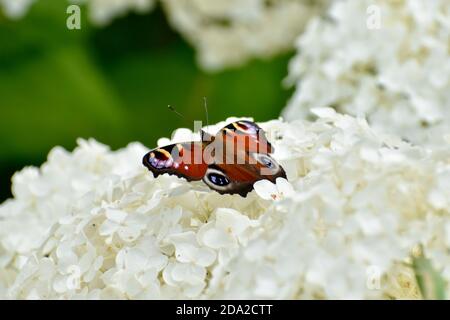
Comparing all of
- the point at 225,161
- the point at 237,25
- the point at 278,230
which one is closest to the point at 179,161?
the point at 225,161

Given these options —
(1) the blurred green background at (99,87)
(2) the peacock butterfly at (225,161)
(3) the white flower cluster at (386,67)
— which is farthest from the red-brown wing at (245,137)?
(1) the blurred green background at (99,87)

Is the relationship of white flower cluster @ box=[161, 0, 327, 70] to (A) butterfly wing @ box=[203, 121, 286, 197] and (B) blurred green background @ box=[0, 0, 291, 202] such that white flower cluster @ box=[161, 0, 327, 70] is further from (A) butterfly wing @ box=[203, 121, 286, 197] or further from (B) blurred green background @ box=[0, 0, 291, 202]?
(A) butterfly wing @ box=[203, 121, 286, 197]

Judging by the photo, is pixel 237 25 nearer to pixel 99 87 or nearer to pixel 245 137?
pixel 99 87

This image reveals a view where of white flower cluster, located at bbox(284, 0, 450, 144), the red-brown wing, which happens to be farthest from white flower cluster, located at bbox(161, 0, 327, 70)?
the red-brown wing

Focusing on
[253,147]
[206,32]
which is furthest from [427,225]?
[206,32]

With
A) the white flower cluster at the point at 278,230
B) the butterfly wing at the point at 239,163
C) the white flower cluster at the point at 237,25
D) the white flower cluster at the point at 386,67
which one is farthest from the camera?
the white flower cluster at the point at 237,25

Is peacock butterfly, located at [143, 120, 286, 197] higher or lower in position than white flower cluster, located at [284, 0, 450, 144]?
lower

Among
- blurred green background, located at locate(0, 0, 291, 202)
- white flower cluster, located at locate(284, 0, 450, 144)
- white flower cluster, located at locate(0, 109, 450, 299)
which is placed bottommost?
white flower cluster, located at locate(0, 109, 450, 299)

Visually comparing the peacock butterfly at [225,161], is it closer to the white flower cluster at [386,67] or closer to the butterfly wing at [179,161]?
the butterfly wing at [179,161]
